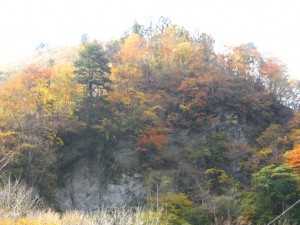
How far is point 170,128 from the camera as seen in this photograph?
2684cm

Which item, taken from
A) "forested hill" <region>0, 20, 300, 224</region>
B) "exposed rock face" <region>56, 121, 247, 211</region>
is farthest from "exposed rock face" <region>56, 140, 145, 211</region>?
"forested hill" <region>0, 20, 300, 224</region>

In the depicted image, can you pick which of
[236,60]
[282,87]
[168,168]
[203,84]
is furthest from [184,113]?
[282,87]

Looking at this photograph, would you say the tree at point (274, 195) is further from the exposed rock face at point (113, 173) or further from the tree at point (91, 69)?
the tree at point (91, 69)

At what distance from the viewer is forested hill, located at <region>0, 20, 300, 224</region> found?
19.4m

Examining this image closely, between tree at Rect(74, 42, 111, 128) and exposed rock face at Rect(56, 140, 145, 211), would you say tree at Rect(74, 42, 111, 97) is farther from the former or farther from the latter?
exposed rock face at Rect(56, 140, 145, 211)

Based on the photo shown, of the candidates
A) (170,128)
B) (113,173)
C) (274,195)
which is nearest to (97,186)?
(113,173)

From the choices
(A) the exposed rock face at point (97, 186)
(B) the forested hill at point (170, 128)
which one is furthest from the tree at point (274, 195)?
(A) the exposed rock face at point (97, 186)

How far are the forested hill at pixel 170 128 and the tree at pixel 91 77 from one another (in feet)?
0.26

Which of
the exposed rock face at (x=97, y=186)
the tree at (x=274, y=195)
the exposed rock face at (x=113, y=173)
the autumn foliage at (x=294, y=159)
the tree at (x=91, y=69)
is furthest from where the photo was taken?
the tree at (x=91, y=69)

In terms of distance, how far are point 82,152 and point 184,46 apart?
49.8 ft

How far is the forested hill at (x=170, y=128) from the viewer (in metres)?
19.4

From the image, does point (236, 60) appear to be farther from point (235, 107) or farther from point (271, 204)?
point (271, 204)

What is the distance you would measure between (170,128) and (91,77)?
774 centimetres

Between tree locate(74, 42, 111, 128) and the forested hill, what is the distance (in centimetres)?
8
